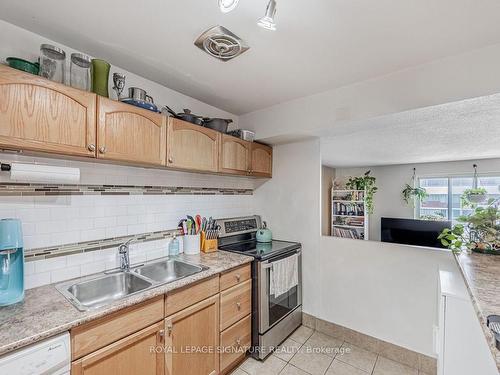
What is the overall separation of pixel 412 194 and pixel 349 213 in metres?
1.39

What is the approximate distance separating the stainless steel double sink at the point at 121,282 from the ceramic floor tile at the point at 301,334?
1.33 meters

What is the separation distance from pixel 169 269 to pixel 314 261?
147 cm

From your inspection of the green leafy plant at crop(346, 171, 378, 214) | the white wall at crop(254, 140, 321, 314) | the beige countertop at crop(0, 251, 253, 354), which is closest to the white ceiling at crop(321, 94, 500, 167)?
the white wall at crop(254, 140, 321, 314)

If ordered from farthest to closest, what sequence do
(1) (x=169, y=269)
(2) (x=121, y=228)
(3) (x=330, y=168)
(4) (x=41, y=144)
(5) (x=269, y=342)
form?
(3) (x=330, y=168) → (5) (x=269, y=342) → (1) (x=169, y=269) → (2) (x=121, y=228) → (4) (x=41, y=144)

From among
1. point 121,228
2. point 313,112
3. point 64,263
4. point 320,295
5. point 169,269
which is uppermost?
point 313,112

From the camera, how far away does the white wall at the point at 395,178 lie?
422cm

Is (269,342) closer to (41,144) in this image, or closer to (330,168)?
(41,144)

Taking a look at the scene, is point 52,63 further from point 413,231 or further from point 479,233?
point 413,231

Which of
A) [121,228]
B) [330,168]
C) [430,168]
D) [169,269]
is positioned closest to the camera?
[121,228]

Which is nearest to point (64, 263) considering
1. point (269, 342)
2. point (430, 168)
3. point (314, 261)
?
point (269, 342)

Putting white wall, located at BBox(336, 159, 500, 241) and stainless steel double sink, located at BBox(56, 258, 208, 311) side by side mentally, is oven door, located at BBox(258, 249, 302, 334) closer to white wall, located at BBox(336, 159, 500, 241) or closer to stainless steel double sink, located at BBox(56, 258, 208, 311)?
stainless steel double sink, located at BBox(56, 258, 208, 311)

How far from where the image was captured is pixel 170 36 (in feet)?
4.69

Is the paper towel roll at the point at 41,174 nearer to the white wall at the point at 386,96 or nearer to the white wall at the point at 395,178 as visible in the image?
the white wall at the point at 386,96

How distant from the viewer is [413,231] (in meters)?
3.62
